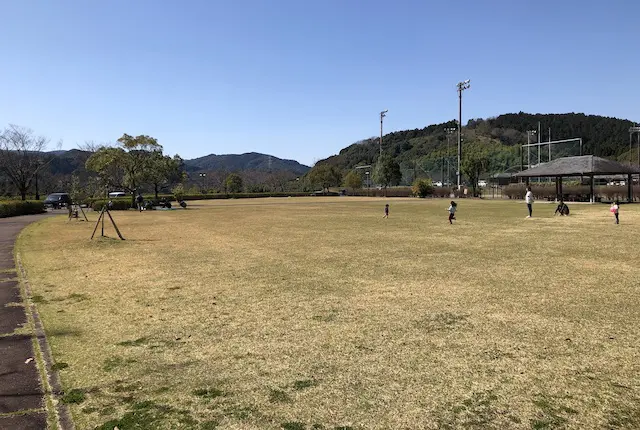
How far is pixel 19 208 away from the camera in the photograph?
34062mm

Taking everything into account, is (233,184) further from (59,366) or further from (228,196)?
(59,366)

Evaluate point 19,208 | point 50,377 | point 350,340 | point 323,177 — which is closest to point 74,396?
point 50,377

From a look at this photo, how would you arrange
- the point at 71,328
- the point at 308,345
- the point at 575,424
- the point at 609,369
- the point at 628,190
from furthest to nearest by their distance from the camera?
the point at 628,190
the point at 71,328
the point at 308,345
the point at 609,369
the point at 575,424

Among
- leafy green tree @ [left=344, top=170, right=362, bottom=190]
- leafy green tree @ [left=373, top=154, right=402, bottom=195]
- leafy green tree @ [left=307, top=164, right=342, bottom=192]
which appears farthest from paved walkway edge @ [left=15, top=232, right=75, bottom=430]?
leafy green tree @ [left=307, top=164, right=342, bottom=192]

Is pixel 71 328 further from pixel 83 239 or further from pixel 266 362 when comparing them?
pixel 83 239

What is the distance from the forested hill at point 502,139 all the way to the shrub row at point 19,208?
9316cm

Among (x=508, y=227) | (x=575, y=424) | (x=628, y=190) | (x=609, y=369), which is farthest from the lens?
(x=628, y=190)

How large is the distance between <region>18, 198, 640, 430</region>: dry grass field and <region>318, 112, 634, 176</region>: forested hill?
9986 centimetres

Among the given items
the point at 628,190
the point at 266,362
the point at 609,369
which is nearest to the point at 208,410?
the point at 266,362

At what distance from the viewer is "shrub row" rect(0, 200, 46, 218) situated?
31956 millimetres

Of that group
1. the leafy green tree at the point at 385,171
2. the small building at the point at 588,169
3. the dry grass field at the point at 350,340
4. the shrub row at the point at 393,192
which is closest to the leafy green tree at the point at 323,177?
the shrub row at the point at 393,192

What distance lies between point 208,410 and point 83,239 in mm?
14947

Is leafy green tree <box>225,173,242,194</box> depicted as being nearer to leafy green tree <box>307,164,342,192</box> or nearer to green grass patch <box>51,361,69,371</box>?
leafy green tree <box>307,164,342,192</box>

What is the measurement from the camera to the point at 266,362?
4543mm
